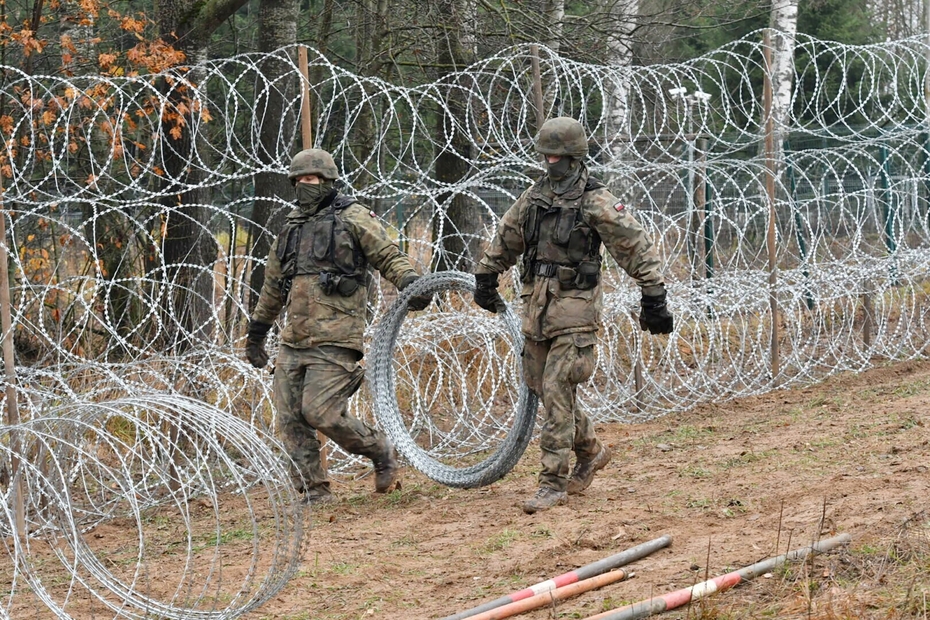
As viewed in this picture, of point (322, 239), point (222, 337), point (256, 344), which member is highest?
point (322, 239)

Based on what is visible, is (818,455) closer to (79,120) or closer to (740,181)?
(79,120)

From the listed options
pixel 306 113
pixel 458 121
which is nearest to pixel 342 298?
pixel 306 113

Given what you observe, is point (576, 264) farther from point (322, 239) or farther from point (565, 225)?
point (322, 239)

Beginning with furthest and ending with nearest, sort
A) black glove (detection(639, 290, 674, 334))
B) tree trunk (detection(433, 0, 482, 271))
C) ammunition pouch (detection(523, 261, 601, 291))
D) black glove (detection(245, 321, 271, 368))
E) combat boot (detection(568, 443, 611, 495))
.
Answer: tree trunk (detection(433, 0, 482, 271)) < black glove (detection(245, 321, 271, 368)) < combat boot (detection(568, 443, 611, 495)) < ammunition pouch (detection(523, 261, 601, 291)) < black glove (detection(639, 290, 674, 334))

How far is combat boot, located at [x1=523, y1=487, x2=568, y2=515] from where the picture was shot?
6.39 m

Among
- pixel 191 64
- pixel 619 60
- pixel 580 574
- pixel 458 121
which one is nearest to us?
pixel 580 574

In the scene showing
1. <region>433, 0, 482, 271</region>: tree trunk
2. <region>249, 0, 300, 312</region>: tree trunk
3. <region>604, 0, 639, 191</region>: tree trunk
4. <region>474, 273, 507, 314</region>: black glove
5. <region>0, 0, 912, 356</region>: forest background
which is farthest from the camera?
<region>604, 0, 639, 191</region>: tree trunk

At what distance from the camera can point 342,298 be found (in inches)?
265

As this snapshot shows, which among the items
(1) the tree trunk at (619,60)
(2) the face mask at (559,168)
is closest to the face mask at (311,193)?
(2) the face mask at (559,168)

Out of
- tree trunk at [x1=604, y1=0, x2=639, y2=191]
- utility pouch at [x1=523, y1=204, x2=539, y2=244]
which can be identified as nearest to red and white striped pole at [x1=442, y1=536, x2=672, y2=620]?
utility pouch at [x1=523, y1=204, x2=539, y2=244]

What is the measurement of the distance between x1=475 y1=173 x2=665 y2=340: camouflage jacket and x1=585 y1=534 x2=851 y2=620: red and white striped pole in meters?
1.77

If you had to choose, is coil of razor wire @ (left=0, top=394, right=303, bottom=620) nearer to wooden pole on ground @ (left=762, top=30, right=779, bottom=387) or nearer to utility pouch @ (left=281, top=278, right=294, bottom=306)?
utility pouch @ (left=281, top=278, right=294, bottom=306)

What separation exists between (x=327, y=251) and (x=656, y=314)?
1707mm

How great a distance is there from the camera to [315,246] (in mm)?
6691
